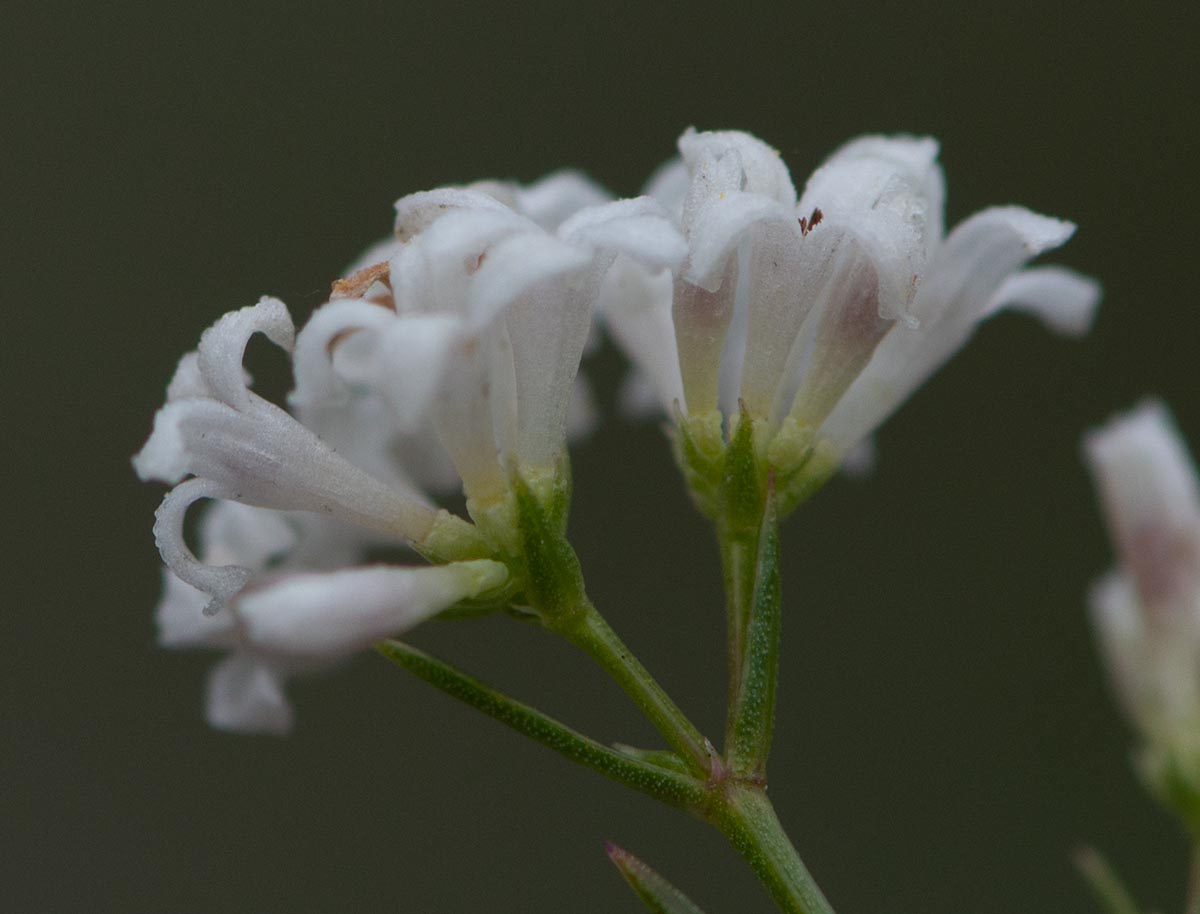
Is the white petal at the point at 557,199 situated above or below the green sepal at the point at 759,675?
above

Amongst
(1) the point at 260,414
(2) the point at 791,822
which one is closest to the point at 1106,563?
(2) the point at 791,822

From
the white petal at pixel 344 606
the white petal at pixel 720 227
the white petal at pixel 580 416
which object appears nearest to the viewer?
the white petal at pixel 344 606

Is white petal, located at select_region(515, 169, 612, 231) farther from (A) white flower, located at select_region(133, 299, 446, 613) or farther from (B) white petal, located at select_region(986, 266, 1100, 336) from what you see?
(B) white petal, located at select_region(986, 266, 1100, 336)

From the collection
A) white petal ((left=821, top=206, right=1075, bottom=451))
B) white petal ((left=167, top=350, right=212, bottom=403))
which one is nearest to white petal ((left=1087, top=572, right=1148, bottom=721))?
white petal ((left=821, top=206, right=1075, bottom=451))

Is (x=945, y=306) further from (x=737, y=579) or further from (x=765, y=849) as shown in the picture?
(x=765, y=849)

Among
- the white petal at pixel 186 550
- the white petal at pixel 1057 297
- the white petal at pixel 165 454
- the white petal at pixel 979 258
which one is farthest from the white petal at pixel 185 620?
the white petal at pixel 1057 297

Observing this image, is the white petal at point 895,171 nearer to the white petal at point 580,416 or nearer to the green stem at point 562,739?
the white petal at point 580,416
